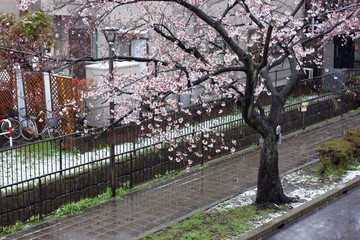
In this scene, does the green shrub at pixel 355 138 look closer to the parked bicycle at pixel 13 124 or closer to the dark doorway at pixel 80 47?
the dark doorway at pixel 80 47

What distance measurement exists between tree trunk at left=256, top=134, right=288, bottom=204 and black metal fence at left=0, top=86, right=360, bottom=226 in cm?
185

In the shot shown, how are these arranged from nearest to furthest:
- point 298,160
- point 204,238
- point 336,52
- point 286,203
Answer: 1. point 204,238
2. point 286,203
3. point 298,160
4. point 336,52

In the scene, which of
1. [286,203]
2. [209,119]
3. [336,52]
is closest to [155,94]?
[286,203]

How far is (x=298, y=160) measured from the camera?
15508mm

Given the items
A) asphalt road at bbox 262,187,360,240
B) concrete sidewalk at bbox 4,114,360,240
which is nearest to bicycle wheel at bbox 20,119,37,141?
concrete sidewalk at bbox 4,114,360,240

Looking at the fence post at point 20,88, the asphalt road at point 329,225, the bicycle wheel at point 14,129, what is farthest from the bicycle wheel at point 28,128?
the asphalt road at point 329,225

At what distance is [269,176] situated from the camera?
1160 cm

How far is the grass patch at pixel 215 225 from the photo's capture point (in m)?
9.85

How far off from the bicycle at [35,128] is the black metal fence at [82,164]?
4.73 feet

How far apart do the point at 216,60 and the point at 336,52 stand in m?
15.7

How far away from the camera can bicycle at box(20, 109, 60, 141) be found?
1564cm

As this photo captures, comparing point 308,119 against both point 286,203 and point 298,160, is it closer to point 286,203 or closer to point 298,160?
point 298,160

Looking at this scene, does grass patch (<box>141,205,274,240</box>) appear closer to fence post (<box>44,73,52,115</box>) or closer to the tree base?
the tree base

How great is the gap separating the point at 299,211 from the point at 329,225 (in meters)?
0.74
